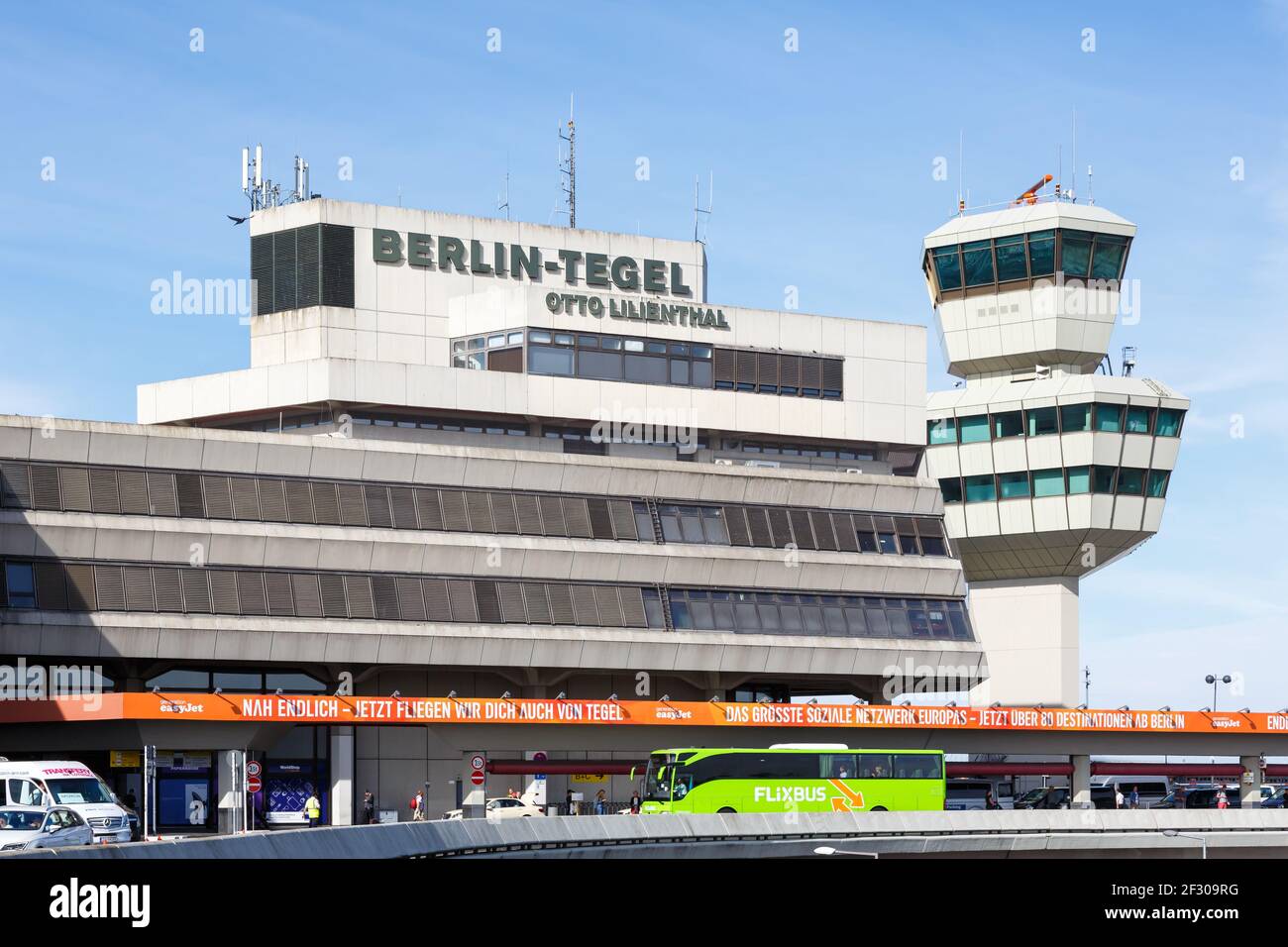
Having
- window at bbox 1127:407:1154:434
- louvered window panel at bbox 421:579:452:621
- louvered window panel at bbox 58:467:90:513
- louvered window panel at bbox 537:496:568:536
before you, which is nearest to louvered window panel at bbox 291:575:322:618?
louvered window panel at bbox 421:579:452:621

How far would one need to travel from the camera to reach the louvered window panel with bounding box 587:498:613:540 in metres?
76.0

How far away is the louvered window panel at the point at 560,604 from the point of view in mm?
74312

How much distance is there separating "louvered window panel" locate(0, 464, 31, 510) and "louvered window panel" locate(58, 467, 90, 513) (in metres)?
1.24

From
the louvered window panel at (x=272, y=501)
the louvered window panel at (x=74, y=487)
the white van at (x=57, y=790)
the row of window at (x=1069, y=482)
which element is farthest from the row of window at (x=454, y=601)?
the row of window at (x=1069, y=482)

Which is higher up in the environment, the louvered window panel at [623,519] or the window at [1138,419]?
the window at [1138,419]

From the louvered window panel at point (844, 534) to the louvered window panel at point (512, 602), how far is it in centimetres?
1453

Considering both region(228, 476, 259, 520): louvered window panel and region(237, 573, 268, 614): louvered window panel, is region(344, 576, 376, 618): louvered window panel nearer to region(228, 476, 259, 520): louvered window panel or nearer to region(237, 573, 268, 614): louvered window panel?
region(237, 573, 268, 614): louvered window panel

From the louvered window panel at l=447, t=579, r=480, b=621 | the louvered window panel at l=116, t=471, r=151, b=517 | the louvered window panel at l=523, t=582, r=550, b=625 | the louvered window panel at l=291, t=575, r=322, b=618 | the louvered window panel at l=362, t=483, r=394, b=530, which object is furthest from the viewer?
the louvered window panel at l=523, t=582, r=550, b=625

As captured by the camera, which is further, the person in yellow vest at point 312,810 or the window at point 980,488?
the window at point 980,488

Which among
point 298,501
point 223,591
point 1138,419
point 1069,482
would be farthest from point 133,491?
point 1138,419

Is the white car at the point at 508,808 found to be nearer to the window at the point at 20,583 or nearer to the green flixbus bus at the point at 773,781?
the green flixbus bus at the point at 773,781

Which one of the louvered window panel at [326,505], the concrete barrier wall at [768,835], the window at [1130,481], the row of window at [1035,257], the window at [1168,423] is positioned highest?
the row of window at [1035,257]

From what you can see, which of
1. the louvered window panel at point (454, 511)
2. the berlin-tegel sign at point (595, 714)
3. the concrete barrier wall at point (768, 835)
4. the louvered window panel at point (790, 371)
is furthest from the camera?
the louvered window panel at point (790, 371)

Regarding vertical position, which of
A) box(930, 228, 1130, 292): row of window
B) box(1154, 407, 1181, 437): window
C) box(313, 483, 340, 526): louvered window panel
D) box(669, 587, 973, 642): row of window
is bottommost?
box(669, 587, 973, 642): row of window
